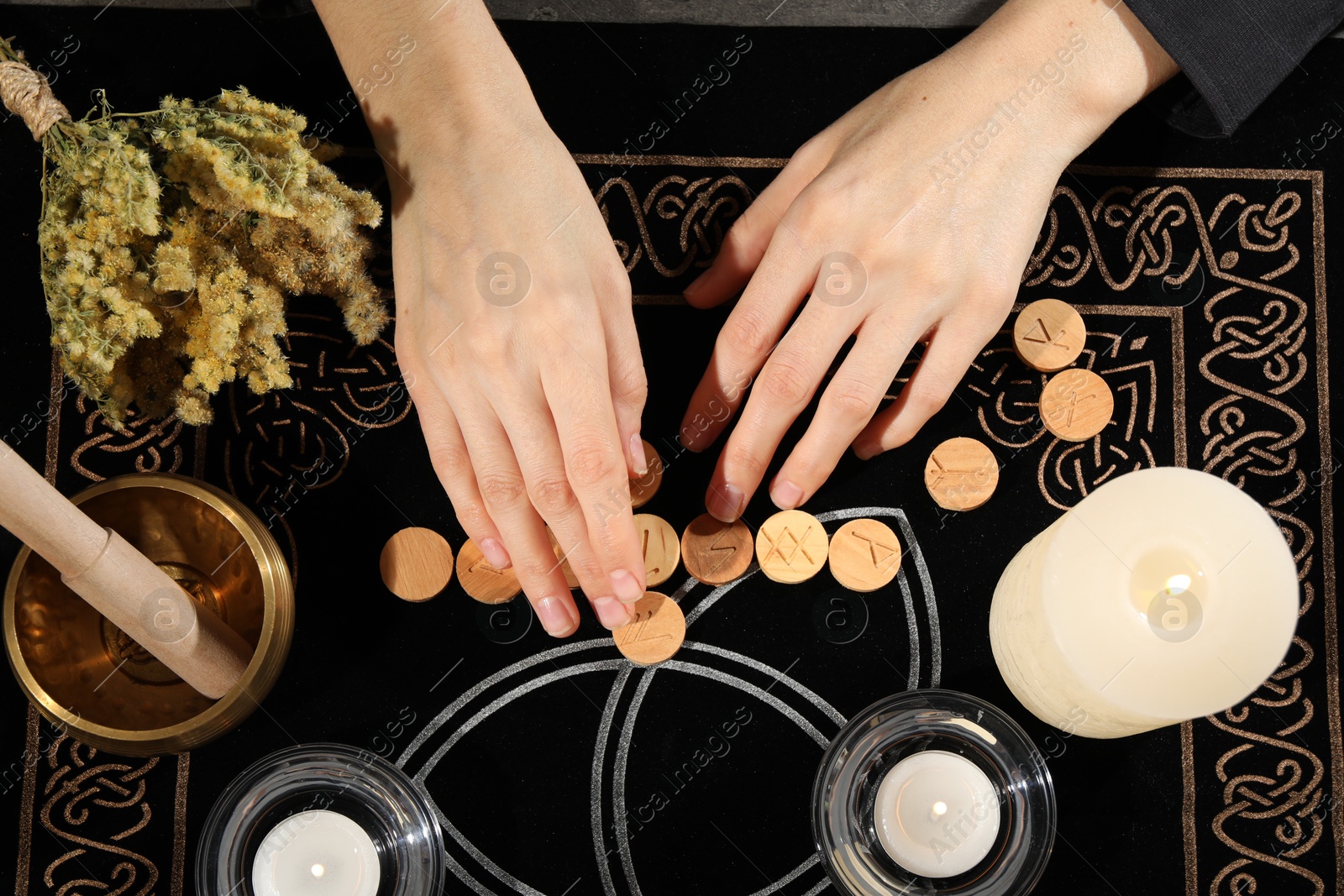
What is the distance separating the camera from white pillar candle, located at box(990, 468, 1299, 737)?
0.77 m

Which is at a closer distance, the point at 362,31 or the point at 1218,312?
the point at 362,31

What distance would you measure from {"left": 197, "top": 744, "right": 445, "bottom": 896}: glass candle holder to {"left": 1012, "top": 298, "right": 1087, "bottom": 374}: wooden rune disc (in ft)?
2.30

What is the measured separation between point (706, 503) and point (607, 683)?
194mm

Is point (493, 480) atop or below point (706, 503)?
atop

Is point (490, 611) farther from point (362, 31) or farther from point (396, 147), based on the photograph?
point (362, 31)

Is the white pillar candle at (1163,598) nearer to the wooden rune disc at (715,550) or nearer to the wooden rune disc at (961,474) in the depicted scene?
the wooden rune disc at (961,474)

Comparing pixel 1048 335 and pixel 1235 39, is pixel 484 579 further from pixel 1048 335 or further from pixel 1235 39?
pixel 1235 39

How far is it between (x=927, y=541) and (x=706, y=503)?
0.22 metres

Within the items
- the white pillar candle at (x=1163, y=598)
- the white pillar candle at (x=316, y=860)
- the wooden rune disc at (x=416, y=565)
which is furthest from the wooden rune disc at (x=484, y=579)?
the white pillar candle at (x=1163, y=598)

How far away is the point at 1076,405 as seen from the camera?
3.14 feet

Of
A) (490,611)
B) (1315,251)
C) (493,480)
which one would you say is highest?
(493,480)

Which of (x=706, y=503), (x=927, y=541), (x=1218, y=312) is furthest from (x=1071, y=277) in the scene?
(x=706, y=503)

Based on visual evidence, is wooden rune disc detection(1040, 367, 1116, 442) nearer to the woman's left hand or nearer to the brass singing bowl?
the woman's left hand

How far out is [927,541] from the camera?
3.12ft
